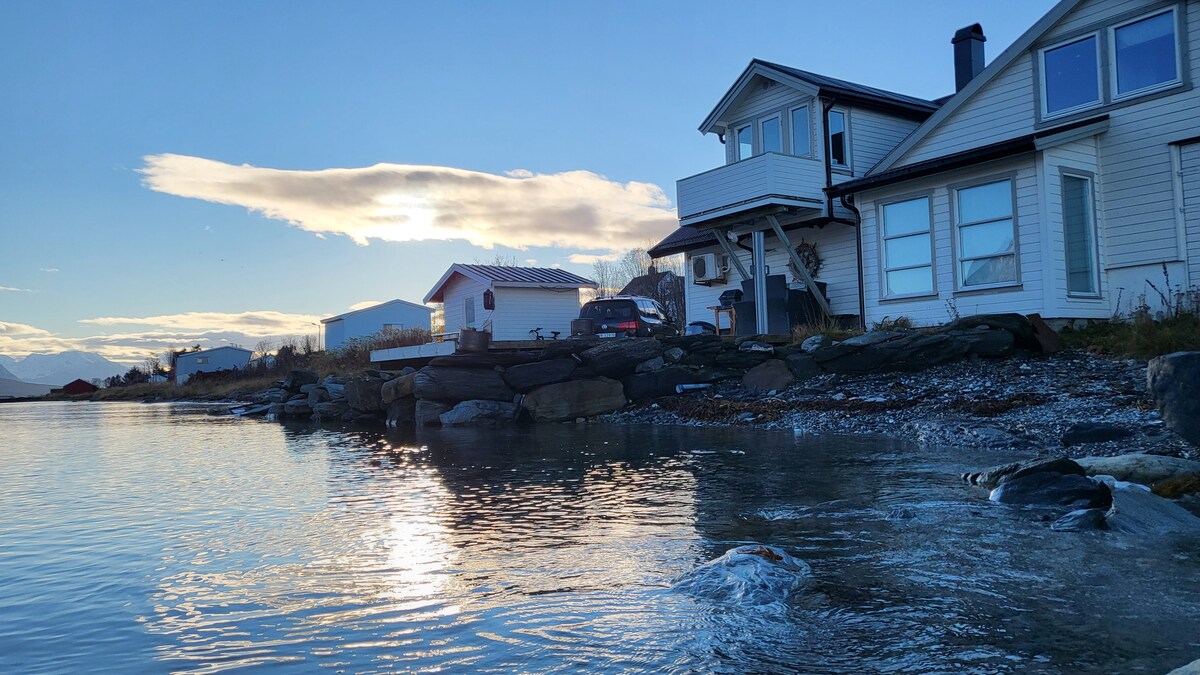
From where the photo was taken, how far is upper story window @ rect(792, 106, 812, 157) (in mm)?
21266

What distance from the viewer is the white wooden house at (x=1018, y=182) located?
1529cm

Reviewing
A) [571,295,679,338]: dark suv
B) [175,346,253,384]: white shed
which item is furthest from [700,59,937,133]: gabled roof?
[175,346,253,384]: white shed

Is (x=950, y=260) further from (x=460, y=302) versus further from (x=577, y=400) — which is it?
(x=460, y=302)

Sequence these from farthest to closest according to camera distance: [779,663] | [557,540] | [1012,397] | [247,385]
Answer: [247,385] → [1012,397] → [557,540] → [779,663]

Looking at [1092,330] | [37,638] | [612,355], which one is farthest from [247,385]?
[37,638]

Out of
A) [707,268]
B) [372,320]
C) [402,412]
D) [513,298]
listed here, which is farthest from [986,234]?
[372,320]

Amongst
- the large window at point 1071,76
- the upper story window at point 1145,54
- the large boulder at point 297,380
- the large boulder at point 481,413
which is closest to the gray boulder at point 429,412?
the large boulder at point 481,413

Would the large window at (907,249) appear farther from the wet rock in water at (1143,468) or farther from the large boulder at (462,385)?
the wet rock in water at (1143,468)

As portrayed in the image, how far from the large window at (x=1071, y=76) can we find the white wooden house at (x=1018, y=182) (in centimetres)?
3

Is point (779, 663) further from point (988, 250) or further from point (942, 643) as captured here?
point (988, 250)

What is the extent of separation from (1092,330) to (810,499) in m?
10.6

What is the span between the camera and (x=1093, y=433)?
9.50 metres

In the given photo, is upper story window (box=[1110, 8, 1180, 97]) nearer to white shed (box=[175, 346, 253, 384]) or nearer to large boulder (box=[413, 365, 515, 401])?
large boulder (box=[413, 365, 515, 401])

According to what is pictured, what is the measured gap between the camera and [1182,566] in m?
4.87
